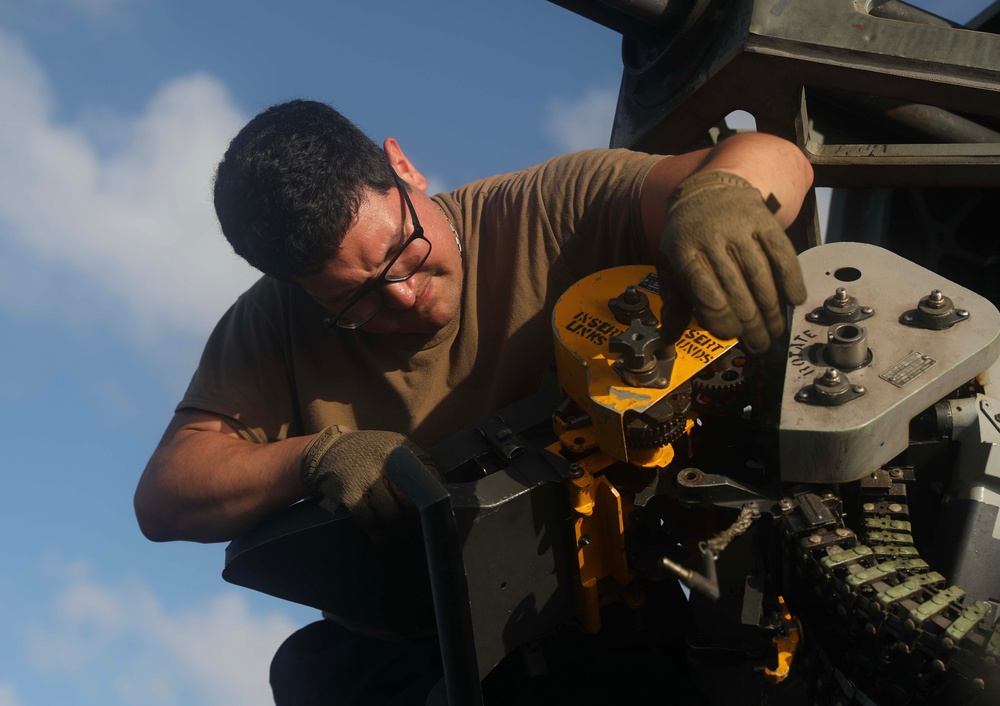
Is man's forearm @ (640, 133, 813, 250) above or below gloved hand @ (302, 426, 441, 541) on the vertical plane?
above

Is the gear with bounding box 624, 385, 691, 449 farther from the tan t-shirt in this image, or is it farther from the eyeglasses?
the eyeglasses

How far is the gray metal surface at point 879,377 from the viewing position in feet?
5.48

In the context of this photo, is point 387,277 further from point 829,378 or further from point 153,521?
point 829,378

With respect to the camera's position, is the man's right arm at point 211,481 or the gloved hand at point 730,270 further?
the man's right arm at point 211,481

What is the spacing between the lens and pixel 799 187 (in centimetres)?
233

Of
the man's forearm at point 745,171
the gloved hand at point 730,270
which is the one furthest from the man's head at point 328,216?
the gloved hand at point 730,270

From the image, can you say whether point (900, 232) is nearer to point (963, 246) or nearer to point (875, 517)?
point (963, 246)

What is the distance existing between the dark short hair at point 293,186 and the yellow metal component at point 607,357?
31.6 inches

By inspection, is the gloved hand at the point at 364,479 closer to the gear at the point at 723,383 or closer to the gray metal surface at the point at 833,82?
the gear at the point at 723,383

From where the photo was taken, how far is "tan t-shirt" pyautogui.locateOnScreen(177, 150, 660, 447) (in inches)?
106

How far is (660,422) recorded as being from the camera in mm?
1770

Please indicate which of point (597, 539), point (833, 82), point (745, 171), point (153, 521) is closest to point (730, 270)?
point (745, 171)

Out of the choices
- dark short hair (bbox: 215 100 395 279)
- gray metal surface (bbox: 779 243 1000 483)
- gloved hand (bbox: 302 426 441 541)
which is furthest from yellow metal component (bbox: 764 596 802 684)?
dark short hair (bbox: 215 100 395 279)

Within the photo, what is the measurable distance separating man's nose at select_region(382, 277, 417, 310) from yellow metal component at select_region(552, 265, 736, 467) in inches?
27.3
